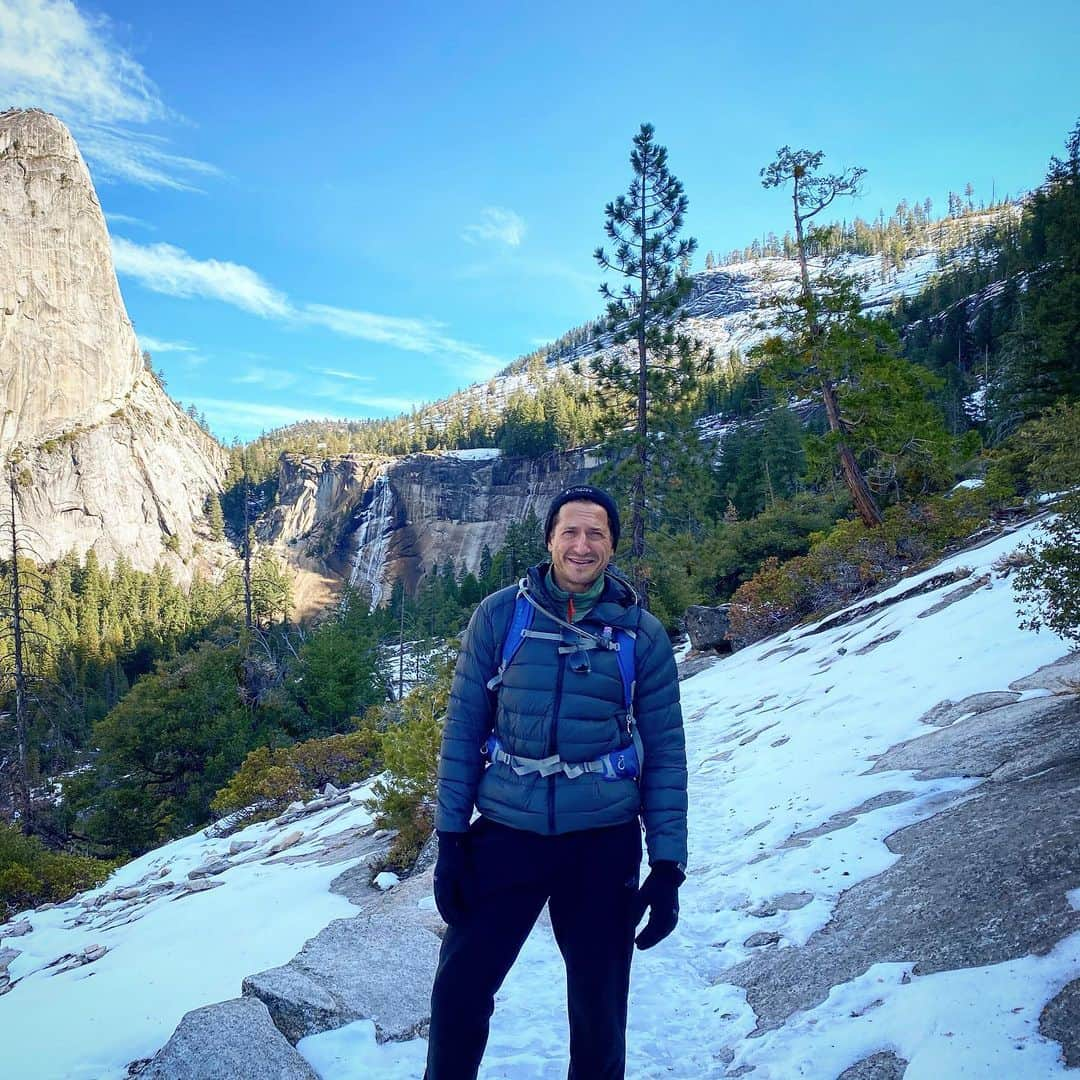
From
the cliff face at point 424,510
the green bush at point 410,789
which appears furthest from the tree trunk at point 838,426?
the cliff face at point 424,510

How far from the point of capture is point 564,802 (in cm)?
226

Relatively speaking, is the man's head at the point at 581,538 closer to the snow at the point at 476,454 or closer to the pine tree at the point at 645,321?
the pine tree at the point at 645,321

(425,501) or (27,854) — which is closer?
Answer: (27,854)

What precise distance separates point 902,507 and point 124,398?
322 feet

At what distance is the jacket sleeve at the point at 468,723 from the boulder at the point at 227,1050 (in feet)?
4.69

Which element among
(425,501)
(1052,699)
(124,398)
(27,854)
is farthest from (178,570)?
(1052,699)

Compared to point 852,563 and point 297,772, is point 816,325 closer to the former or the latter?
point 852,563

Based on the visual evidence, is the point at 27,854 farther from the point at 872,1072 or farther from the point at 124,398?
the point at 124,398

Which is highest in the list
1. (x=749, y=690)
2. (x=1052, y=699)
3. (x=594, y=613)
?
(x=594, y=613)

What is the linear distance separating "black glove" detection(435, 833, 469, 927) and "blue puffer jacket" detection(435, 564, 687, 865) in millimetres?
71

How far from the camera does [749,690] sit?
1090cm

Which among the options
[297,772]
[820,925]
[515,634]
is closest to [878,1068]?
[820,925]

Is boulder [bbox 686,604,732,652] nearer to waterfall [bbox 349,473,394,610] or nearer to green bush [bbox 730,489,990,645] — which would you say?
green bush [bbox 730,489,990,645]

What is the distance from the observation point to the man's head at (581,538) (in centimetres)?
250
